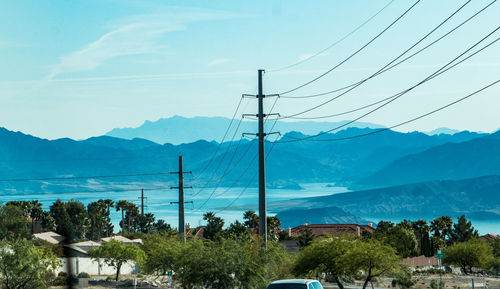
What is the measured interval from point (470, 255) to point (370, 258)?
222ft

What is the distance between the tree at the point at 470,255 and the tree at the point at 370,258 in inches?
2568

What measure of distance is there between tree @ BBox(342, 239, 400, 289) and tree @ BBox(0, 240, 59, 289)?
60.3 feet

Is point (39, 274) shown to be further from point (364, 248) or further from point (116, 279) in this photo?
point (116, 279)

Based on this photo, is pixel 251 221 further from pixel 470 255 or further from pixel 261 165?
pixel 261 165

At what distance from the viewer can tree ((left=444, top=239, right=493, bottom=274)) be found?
10275cm


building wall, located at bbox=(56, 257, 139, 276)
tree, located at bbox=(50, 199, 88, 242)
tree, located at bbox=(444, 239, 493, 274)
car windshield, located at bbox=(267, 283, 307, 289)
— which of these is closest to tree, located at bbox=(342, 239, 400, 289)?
car windshield, located at bbox=(267, 283, 307, 289)

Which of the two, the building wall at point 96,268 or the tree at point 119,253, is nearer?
the tree at point 119,253

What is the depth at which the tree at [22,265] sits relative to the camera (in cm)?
4415

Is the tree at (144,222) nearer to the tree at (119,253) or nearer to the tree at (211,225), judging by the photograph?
the tree at (211,225)

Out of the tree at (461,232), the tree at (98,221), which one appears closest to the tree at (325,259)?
the tree at (98,221)

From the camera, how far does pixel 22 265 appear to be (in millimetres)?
44062

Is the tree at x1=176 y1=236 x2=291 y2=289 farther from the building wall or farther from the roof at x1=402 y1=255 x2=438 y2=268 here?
the roof at x1=402 y1=255 x2=438 y2=268

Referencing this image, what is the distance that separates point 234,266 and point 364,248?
8.31 meters

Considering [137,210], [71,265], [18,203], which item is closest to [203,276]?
[71,265]
